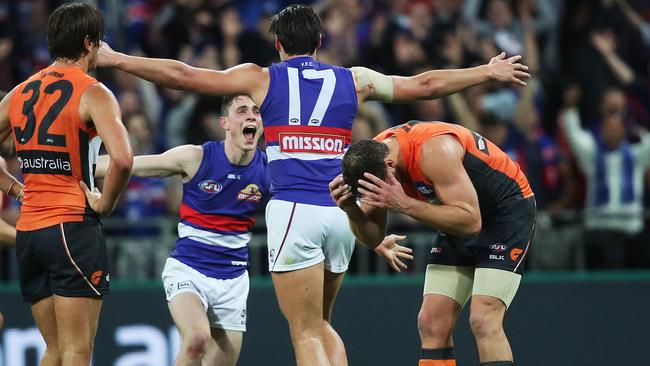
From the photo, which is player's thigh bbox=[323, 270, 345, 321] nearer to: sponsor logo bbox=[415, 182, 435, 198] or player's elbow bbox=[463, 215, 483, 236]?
sponsor logo bbox=[415, 182, 435, 198]

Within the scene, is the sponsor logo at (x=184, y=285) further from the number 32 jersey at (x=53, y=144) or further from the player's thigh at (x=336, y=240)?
the number 32 jersey at (x=53, y=144)

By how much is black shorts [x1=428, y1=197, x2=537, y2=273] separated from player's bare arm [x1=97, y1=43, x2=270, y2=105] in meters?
1.83

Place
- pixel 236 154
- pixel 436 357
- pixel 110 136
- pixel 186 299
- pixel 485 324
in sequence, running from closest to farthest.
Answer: pixel 110 136
pixel 485 324
pixel 436 357
pixel 186 299
pixel 236 154

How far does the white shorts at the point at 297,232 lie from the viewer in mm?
7270

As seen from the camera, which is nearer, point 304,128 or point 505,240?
point 304,128

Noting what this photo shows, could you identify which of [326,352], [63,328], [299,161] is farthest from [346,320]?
[63,328]

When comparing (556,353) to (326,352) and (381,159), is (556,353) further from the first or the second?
(381,159)

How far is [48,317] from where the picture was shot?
22.3 ft

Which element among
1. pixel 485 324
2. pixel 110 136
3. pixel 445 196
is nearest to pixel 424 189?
pixel 445 196

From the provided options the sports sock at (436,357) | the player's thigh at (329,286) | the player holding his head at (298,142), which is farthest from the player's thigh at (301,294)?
the sports sock at (436,357)

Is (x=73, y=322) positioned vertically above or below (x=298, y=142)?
below

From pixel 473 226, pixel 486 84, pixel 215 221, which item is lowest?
pixel 473 226

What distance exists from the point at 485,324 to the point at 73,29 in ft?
10.9

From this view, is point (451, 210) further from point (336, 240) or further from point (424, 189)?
point (336, 240)
